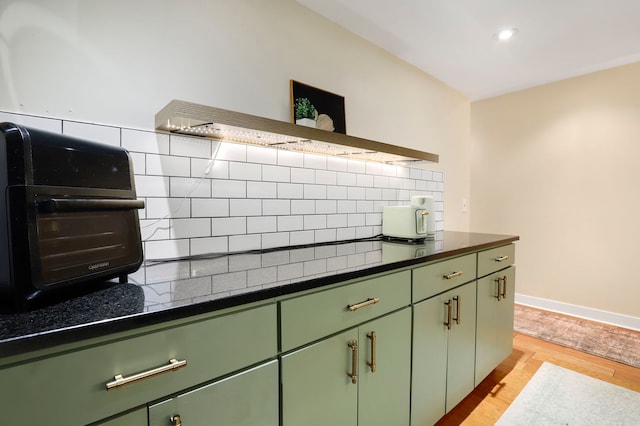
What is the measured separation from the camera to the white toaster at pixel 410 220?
197cm

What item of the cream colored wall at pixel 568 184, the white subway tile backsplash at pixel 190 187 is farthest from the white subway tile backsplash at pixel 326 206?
the cream colored wall at pixel 568 184

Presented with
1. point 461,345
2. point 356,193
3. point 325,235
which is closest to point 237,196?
point 325,235

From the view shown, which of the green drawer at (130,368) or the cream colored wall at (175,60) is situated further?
the cream colored wall at (175,60)

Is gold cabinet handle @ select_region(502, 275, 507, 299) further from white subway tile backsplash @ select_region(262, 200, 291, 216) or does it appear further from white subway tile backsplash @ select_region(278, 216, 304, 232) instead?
white subway tile backsplash @ select_region(262, 200, 291, 216)

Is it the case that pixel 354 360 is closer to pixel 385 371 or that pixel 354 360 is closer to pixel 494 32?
pixel 385 371

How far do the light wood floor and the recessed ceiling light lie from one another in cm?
238

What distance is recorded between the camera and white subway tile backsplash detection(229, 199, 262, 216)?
1.51 m

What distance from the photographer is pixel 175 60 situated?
1.34m

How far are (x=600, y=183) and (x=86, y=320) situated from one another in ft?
12.8

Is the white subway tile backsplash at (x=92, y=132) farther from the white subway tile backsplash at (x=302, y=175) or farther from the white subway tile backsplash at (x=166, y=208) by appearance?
the white subway tile backsplash at (x=302, y=175)

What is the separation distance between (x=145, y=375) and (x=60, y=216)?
42 centimetres

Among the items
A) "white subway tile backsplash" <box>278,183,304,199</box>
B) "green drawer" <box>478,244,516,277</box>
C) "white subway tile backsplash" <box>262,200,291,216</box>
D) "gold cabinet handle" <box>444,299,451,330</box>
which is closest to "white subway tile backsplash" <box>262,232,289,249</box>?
"white subway tile backsplash" <box>262,200,291,216</box>

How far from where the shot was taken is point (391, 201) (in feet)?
7.93

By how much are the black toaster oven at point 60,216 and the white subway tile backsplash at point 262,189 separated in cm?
65
